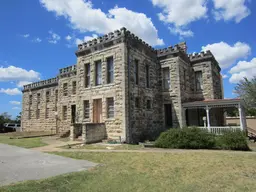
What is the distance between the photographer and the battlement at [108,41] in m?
14.8

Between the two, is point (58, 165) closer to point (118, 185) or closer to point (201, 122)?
point (118, 185)

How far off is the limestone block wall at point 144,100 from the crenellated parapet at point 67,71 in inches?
389

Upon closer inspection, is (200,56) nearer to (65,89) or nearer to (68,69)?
(68,69)

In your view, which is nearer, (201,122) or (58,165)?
(58,165)

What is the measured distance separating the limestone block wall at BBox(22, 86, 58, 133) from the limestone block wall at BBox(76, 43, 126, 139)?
10.5 metres

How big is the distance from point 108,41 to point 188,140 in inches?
388

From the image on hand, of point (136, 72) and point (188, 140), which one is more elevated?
point (136, 72)

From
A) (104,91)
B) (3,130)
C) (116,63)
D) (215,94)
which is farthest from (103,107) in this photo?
(3,130)

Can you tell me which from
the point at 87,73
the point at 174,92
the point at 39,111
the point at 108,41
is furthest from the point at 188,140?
the point at 39,111

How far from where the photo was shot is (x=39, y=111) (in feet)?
92.4

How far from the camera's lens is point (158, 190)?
4.45 m

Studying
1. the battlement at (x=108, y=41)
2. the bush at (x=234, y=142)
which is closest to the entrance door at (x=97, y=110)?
the battlement at (x=108, y=41)

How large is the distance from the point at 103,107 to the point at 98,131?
1.98 meters

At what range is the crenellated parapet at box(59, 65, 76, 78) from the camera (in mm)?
22953
